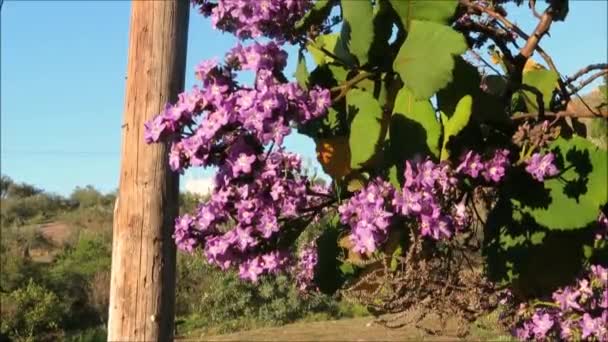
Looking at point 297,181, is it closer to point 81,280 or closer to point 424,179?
point 424,179

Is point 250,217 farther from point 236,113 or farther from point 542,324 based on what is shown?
point 542,324

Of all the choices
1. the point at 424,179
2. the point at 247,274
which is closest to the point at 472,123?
the point at 424,179

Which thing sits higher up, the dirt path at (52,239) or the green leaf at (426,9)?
the dirt path at (52,239)

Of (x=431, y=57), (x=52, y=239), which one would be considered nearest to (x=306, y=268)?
(x=431, y=57)

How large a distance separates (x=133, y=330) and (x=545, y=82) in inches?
50.3

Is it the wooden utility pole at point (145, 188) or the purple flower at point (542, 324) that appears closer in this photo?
the purple flower at point (542, 324)

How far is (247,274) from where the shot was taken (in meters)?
1.93

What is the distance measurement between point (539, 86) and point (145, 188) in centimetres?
109

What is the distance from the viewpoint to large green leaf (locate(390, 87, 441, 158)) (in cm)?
186

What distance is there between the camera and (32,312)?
1339cm

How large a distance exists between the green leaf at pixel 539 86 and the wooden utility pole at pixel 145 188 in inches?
38.4

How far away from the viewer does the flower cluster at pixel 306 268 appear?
8.22 ft

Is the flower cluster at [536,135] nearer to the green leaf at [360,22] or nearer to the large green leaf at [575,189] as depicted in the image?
the large green leaf at [575,189]

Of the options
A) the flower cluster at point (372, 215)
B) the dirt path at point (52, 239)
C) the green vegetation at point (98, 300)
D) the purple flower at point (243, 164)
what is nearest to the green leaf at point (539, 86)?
the flower cluster at point (372, 215)
